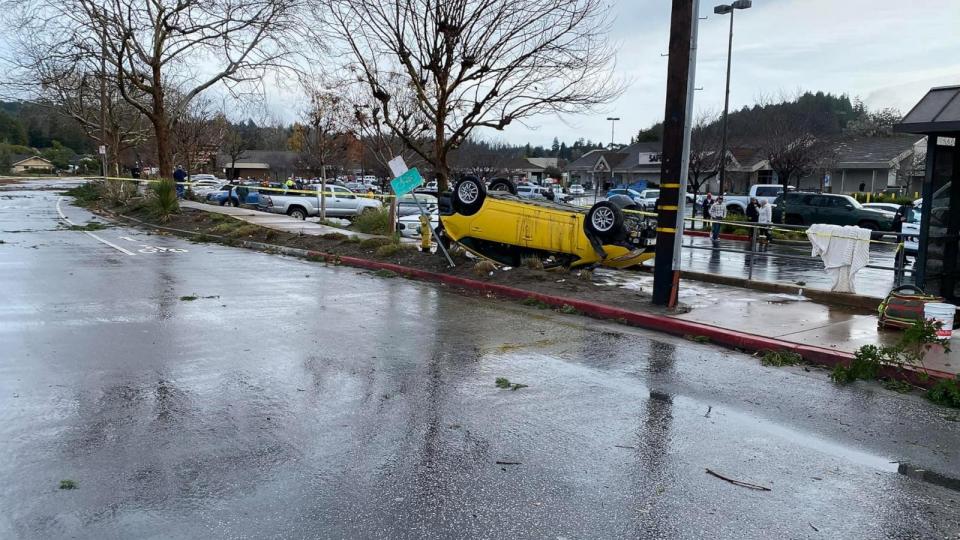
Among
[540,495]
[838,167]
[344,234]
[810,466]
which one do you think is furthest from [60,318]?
[838,167]

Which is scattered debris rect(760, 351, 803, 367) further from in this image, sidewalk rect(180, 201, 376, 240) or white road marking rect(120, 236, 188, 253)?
white road marking rect(120, 236, 188, 253)

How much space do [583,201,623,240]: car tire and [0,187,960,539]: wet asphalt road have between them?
3.26 m

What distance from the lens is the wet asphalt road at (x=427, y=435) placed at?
3848 mm

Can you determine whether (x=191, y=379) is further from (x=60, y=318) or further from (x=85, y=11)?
(x=85, y=11)

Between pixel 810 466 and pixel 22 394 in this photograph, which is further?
pixel 22 394

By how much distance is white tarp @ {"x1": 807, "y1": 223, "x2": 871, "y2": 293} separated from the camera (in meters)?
11.0

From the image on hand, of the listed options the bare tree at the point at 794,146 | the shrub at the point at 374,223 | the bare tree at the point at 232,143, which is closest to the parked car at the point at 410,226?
the shrub at the point at 374,223

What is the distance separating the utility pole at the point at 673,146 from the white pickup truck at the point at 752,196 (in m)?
24.6

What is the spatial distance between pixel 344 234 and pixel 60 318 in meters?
9.77

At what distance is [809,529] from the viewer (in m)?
3.82

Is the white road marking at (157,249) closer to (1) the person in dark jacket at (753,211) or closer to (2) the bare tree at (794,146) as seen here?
(1) the person in dark jacket at (753,211)

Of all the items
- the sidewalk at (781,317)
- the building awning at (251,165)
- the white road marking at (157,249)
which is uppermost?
the building awning at (251,165)

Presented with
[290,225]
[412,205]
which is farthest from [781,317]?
[412,205]

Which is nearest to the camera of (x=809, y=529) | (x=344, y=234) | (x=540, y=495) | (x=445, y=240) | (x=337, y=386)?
(x=809, y=529)
